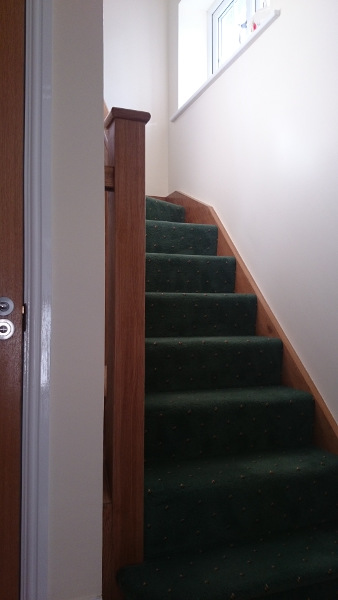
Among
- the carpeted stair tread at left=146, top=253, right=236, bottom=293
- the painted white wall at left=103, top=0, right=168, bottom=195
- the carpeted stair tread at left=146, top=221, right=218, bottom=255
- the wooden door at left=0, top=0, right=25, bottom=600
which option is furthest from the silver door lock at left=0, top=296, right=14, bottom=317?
the painted white wall at left=103, top=0, right=168, bottom=195

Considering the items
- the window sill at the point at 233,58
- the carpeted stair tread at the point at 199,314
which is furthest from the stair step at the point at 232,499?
the window sill at the point at 233,58

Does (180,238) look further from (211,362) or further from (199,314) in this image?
(211,362)

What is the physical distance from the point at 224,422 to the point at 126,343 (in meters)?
0.61

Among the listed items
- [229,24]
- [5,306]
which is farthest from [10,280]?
[229,24]

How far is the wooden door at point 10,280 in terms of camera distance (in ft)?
3.97

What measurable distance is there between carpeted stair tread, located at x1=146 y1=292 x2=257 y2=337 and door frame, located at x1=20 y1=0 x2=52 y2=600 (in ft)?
3.16

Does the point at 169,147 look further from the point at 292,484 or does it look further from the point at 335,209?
the point at 292,484

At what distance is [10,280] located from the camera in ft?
3.97

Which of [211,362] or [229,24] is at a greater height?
[229,24]

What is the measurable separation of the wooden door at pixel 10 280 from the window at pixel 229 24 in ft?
6.63

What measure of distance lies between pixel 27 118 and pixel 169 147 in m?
2.56

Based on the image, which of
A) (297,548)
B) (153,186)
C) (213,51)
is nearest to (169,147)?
(153,186)

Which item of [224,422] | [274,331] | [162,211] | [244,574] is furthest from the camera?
[162,211]

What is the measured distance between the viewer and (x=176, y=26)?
11.4 ft
